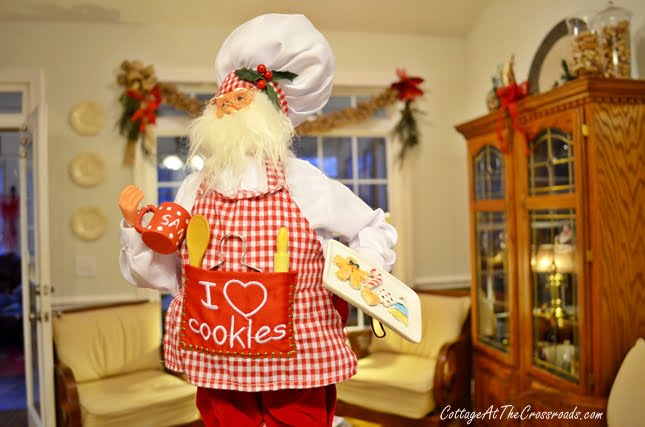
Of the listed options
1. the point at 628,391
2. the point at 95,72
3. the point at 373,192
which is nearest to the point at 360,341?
the point at 373,192

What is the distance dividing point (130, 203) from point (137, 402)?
78.1 inches

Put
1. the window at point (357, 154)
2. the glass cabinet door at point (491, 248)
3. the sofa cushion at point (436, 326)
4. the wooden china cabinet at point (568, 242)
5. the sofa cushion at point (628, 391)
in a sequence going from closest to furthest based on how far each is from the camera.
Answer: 1. the sofa cushion at point (628, 391)
2. the wooden china cabinet at point (568, 242)
3. the glass cabinet door at point (491, 248)
4. the sofa cushion at point (436, 326)
5. the window at point (357, 154)

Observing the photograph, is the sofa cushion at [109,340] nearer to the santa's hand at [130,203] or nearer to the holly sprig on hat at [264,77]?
the santa's hand at [130,203]

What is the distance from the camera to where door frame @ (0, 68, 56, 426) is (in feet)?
9.67

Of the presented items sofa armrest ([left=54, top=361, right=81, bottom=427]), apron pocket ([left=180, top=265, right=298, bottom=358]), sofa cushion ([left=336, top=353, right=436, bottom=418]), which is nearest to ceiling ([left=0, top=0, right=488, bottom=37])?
sofa armrest ([left=54, top=361, right=81, bottom=427])

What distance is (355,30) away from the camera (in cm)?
405

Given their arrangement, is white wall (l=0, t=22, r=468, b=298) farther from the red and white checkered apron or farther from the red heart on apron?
the red heart on apron

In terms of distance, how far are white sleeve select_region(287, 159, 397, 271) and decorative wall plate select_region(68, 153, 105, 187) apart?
274 centimetres

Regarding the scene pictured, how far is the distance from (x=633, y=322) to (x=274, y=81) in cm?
186

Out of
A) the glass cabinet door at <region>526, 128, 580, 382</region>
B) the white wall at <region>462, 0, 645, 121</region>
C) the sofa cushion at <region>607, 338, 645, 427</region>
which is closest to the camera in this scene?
the sofa cushion at <region>607, 338, 645, 427</region>

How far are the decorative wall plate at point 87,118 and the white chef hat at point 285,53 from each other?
103 inches

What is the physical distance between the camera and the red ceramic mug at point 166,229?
121 centimetres

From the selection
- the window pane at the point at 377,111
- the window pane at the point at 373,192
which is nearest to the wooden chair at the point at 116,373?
the window pane at the point at 373,192

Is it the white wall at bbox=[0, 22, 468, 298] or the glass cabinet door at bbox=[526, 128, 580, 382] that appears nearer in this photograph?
the glass cabinet door at bbox=[526, 128, 580, 382]
